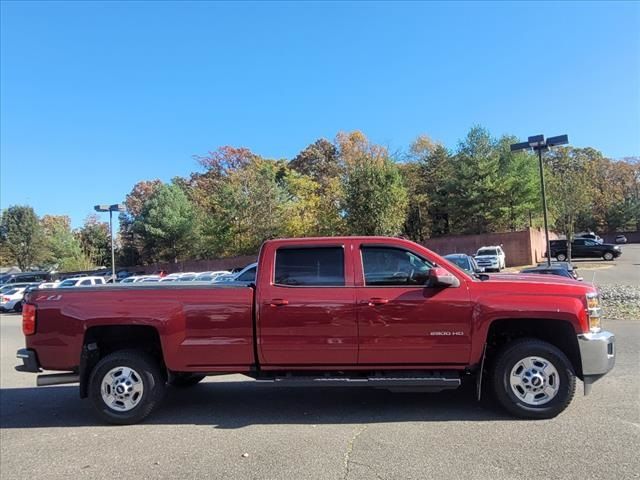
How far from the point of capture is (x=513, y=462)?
4293 mm

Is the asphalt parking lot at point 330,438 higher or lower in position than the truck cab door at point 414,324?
lower

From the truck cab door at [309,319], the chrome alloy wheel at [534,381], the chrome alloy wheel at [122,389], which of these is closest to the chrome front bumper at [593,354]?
the chrome alloy wheel at [534,381]

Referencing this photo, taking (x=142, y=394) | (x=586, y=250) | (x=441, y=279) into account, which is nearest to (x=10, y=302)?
(x=142, y=394)

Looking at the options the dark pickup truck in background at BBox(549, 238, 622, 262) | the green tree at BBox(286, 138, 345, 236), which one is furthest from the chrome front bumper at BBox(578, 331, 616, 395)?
the dark pickup truck in background at BBox(549, 238, 622, 262)

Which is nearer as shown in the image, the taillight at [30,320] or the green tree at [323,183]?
the taillight at [30,320]

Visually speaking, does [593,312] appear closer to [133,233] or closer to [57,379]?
[57,379]

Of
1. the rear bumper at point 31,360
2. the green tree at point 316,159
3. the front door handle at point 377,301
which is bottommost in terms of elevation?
the rear bumper at point 31,360

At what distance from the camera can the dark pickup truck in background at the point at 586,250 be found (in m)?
40.5

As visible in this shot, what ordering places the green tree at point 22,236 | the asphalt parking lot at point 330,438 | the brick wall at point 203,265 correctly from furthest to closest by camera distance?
the green tree at point 22,236, the brick wall at point 203,265, the asphalt parking lot at point 330,438

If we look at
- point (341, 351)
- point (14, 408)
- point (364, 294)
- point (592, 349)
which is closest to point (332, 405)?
point (341, 351)

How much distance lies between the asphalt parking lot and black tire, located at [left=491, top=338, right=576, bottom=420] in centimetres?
12

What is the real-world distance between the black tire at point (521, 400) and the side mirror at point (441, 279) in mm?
916

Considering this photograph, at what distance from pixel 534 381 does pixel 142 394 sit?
4146 millimetres

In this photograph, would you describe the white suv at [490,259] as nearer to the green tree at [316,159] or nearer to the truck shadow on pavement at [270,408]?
the truck shadow on pavement at [270,408]
